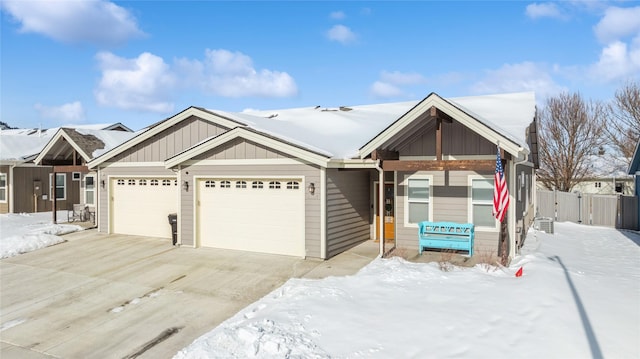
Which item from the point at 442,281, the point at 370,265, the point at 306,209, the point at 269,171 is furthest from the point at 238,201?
the point at 442,281

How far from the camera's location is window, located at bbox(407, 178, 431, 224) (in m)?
12.6

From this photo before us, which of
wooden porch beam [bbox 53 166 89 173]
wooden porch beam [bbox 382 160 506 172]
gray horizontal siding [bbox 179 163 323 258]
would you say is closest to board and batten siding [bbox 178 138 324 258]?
gray horizontal siding [bbox 179 163 323 258]

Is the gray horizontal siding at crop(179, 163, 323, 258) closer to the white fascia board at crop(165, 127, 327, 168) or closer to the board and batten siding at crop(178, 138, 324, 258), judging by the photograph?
the board and batten siding at crop(178, 138, 324, 258)

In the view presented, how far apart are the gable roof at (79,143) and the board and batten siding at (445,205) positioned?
12.8 m

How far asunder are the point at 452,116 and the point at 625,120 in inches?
1079

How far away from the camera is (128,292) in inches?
381

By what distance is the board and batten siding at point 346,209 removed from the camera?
12.2m

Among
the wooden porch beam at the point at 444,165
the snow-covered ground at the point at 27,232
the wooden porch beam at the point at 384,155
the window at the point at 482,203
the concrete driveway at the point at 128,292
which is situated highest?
the wooden porch beam at the point at 384,155

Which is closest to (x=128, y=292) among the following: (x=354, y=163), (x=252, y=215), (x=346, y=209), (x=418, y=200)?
(x=252, y=215)

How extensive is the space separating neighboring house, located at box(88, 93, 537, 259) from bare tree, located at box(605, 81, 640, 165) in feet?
66.4

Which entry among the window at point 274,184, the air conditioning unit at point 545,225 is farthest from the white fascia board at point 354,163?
the air conditioning unit at point 545,225

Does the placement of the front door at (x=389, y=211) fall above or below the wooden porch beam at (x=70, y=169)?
below

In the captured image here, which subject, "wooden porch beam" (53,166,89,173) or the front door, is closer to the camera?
the front door

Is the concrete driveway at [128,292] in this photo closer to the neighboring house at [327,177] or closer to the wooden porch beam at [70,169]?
the neighboring house at [327,177]
